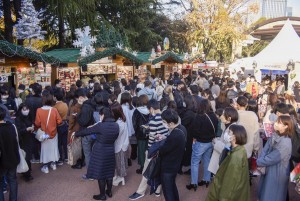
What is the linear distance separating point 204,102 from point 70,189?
3080 mm

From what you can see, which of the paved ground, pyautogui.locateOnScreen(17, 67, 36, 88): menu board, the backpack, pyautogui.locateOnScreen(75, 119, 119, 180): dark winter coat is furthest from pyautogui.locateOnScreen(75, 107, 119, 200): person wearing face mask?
pyautogui.locateOnScreen(17, 67, 36, 88): menu board

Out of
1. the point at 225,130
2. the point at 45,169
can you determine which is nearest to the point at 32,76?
the point at 45,169

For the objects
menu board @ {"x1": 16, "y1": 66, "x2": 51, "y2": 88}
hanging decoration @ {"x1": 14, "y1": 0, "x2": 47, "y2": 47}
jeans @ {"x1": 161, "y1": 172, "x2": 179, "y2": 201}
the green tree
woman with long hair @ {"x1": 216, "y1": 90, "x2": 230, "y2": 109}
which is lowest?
jeans @ {"x1": 161, "y1": 172, "x2": 179, "y2": 201}

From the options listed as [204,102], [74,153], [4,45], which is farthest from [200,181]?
[4,45]

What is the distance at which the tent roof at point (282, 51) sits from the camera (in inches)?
596

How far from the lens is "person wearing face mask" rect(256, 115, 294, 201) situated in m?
4.28

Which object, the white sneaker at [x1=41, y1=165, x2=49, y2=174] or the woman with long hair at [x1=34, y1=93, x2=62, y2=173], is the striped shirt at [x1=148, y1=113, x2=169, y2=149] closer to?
the woman with long hair at [x1=34, y1=93, x2=62, y2=173]

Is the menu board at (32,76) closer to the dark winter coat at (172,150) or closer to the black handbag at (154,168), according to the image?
the black handbag at (154,168)

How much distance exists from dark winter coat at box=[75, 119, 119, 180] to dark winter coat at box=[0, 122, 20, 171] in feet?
3.14

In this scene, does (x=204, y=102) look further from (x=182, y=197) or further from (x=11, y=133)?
(x=11, y=133)

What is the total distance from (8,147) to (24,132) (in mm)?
1312

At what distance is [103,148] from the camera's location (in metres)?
5.25

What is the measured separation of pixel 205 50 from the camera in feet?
91.0

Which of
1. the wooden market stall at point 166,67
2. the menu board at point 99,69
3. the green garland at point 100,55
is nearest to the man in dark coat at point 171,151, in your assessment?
the green garland at point 100,55
